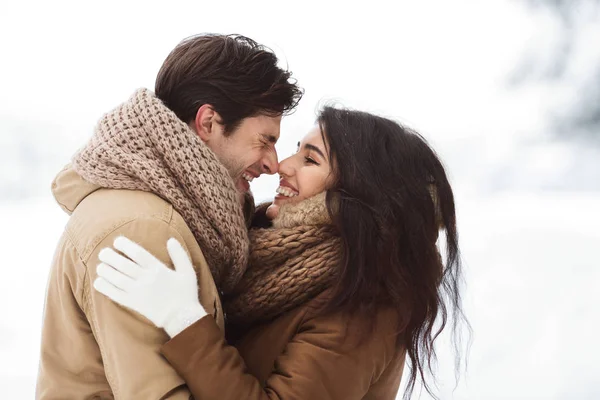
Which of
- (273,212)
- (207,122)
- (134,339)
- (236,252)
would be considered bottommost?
(134,339)

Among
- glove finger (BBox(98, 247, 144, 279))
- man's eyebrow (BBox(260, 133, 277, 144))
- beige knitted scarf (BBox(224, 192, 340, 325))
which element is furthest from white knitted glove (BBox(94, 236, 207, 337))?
man's eyebrow (BBox(260, 133, 277, 144))

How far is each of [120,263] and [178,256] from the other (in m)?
0.11

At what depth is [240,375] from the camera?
1.33m

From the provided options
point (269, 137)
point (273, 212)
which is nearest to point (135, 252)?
point (273, 212)

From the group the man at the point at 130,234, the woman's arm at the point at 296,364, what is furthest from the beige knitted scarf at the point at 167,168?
the woman's arm at the point at 296,364

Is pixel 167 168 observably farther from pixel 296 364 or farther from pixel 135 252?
pixel 296 364

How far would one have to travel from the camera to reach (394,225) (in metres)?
1.53

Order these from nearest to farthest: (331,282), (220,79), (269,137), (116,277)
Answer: (116,277), (331,282), (220,79), (269,137)

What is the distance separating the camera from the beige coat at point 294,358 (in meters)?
1.30

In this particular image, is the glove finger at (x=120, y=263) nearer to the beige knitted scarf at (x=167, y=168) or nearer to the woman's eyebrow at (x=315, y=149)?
the beige knitted scarf at (x=167, y=168)

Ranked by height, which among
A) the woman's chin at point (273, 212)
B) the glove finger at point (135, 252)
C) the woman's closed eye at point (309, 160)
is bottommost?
the glove finger at point (135, 252)

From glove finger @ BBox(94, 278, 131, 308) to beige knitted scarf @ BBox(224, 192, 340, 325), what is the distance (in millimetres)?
351

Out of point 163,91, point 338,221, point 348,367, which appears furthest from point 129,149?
point 348,367

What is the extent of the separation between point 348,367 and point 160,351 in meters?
0.39
